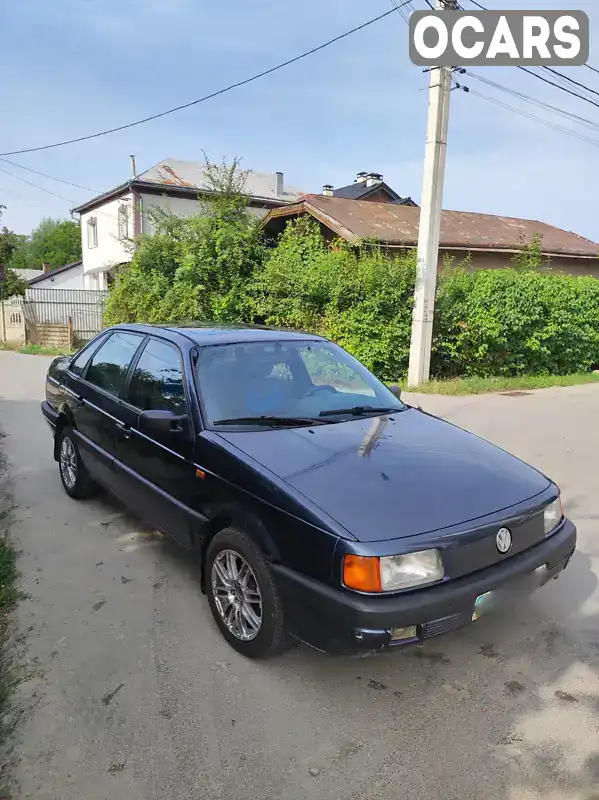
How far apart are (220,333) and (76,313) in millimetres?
19954

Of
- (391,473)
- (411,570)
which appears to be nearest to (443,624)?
(411,570)

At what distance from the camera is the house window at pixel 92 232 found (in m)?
29.1

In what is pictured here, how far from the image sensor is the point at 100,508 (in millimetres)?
4961

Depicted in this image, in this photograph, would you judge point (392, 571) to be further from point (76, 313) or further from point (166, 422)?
point (76, 313)

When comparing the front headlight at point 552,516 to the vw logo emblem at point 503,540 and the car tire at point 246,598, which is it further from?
the car tire at point 246,598

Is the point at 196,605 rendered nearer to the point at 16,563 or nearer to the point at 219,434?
the point at 219,434

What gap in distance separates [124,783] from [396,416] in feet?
7.92

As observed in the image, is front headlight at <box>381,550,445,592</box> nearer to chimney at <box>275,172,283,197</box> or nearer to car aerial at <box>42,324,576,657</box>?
car aerial at <box>42,324,576,657</box>

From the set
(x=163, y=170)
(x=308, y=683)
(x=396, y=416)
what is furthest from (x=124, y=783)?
(x=163, y=170)

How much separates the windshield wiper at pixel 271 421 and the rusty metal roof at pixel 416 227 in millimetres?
9614

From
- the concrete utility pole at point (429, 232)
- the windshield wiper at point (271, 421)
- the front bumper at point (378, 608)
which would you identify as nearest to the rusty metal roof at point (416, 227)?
the concrete utility pole at point (429, 232)

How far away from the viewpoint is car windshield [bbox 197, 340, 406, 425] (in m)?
3.44

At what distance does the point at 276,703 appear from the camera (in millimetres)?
2645

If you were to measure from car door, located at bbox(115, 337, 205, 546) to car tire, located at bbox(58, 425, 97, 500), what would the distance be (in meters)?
0.97
